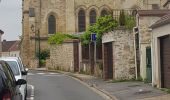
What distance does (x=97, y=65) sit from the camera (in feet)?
134

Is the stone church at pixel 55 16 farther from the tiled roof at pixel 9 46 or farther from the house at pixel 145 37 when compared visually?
the tiled roof at pixel 9 46

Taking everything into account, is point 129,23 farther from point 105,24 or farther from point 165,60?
point 105,24

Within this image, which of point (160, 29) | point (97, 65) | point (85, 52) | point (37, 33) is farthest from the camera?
point (37, 33)

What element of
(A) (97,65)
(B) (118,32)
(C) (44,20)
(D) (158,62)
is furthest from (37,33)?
(D) (158,62)

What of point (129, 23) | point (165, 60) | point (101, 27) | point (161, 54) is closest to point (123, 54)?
point (129, 23)

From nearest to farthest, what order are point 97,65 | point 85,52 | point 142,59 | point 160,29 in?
point 160,29 → point 142,59 → point 97,65 → point 85,52

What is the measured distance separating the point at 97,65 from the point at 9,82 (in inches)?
1162

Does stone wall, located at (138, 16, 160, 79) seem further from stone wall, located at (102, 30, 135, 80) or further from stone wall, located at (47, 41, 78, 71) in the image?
stone wall, located at (47, 41, 78, 71)

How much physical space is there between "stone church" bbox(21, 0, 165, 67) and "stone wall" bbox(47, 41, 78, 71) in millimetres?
13456

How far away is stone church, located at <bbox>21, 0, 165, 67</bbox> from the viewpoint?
74.6 meters

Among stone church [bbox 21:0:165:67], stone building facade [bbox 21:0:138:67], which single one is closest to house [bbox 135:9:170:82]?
stone church [bbox 21:0:165:67]

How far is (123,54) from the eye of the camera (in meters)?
33.6

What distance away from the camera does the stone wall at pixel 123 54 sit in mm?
33375

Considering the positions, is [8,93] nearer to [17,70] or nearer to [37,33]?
[17,70]
